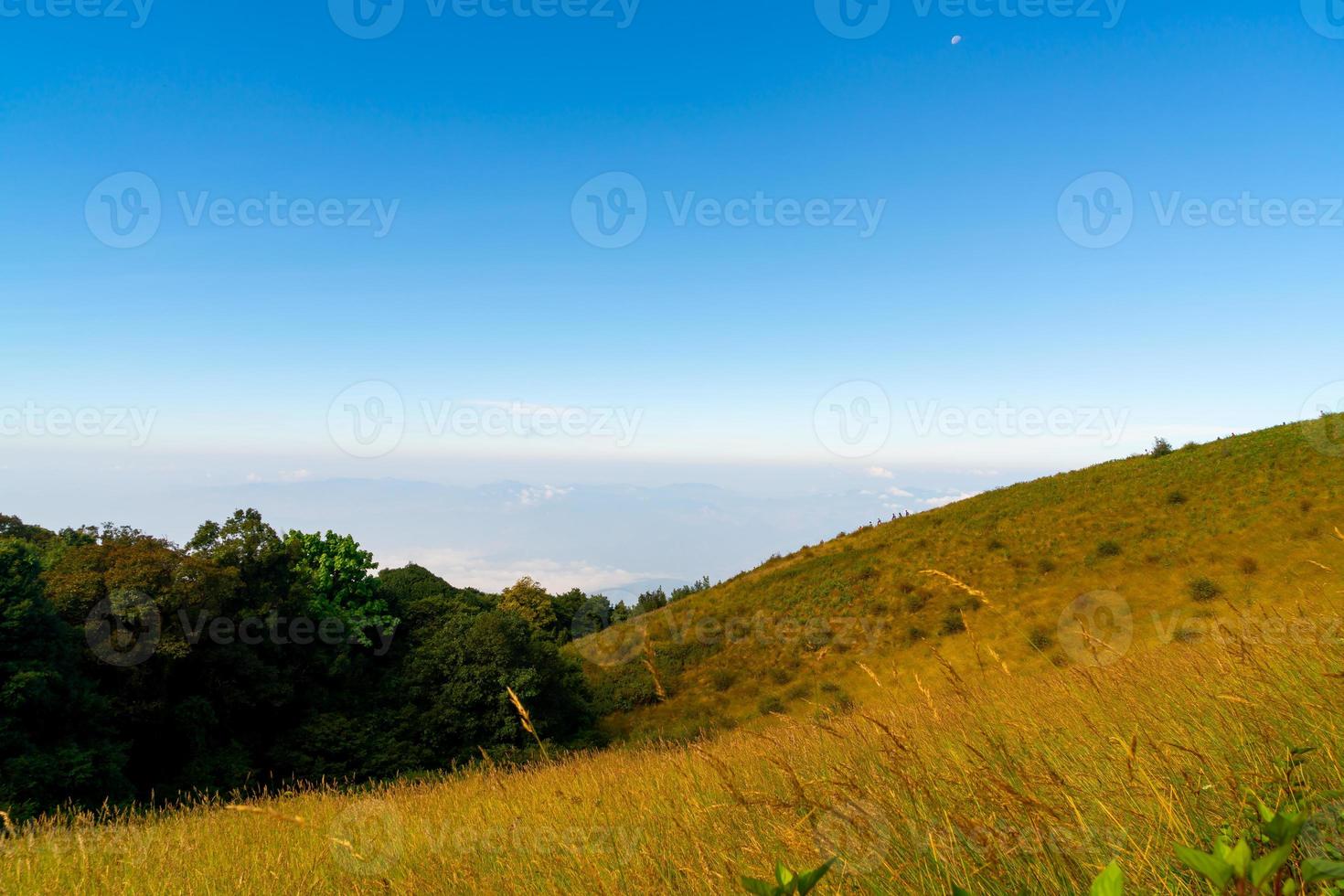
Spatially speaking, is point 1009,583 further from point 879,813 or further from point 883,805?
point 879,813

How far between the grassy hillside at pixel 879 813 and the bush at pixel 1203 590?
2174 cm

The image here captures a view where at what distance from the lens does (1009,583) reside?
3123cm

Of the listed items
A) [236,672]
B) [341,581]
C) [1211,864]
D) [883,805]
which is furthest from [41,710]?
[1211,864]

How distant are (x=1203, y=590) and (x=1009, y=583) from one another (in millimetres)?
7728

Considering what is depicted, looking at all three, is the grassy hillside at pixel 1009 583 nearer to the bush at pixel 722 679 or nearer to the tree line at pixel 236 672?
the bush at pixel 722 679

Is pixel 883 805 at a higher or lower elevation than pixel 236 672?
Result: higher

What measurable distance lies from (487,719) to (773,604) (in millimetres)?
18741

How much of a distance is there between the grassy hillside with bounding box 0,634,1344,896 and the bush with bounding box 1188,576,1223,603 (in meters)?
21.7

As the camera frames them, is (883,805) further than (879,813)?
Yes

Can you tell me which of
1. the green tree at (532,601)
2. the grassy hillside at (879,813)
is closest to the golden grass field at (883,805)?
the grassy hillside at (879,813)

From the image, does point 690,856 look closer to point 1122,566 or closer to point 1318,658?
point 1318,658

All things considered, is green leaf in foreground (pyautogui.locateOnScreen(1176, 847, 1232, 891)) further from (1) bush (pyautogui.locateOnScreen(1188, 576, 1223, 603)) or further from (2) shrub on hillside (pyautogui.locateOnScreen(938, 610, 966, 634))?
(2) shrub on hillside (pyautogui.locateOnScreen(938, 610, 966, 634))

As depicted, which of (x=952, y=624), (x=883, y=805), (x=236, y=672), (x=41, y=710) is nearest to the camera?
(x=883, y=805)

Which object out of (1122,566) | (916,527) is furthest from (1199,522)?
(916,527)
